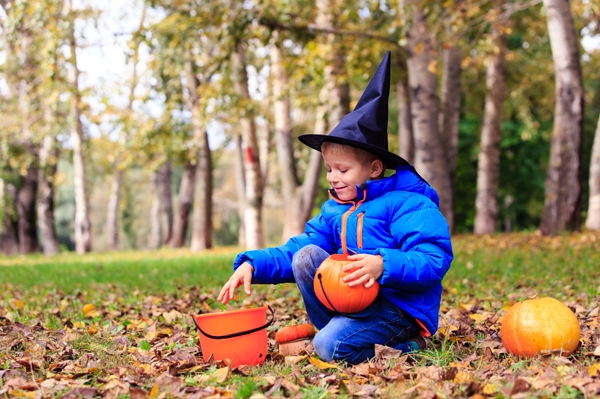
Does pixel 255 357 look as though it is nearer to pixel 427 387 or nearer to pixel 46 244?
pixel 427 387

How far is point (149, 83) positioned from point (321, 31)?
802cm

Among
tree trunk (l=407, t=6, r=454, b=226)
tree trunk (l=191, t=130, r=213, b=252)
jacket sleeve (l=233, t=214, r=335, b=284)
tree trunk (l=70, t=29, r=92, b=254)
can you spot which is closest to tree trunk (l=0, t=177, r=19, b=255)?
tree trunk (l=70, t=29, r=92, b=254)

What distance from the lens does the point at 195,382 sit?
3.10m

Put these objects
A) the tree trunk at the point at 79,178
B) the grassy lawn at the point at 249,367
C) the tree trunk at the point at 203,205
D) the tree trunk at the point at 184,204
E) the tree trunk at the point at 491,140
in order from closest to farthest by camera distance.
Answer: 1. the grassy lawn at the point at 249,367
2. the tree trunk at the point at 491,140
3. the tree trunk at the point at 79,178
4. the tree trunk at the point at 203,205
5. the tree trunk at the point at 184,204

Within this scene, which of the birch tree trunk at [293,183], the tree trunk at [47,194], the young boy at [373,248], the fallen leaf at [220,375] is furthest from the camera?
the tree trunk at [47,194]

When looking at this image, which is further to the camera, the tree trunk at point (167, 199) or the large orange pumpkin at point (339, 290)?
the tree trunk at point (167, 199)

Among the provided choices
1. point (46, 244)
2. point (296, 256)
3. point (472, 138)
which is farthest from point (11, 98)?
point (296, 256)

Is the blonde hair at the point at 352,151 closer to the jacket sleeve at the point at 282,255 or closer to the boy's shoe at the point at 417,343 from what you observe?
the jacket sleeve at the point at 282,255

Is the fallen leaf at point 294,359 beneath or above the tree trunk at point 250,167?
beneath

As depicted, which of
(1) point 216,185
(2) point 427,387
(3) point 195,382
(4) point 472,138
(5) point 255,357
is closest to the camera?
(2) point 427,387

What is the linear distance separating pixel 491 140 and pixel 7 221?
15.4 meters

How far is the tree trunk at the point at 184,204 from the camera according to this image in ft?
70.3

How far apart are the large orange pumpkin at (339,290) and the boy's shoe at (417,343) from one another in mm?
459

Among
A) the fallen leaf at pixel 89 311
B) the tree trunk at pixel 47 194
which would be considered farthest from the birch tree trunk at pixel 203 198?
the fallen leaf at pixel 89 311
